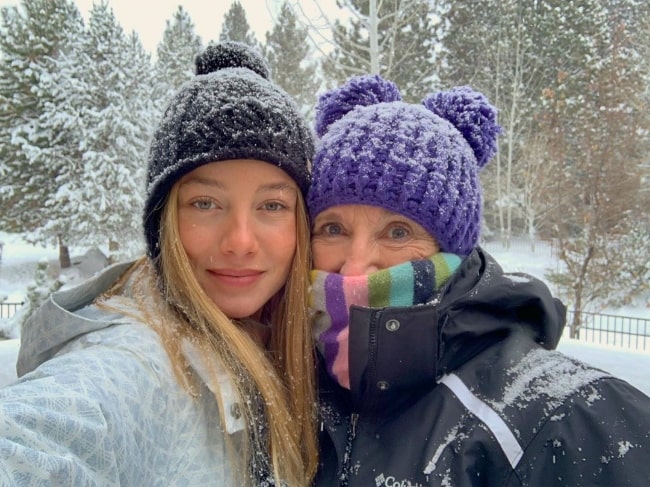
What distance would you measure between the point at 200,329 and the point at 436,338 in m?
0.68

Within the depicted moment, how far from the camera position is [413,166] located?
5.15ft

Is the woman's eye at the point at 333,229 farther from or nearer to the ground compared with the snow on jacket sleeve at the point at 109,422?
farther from the ground

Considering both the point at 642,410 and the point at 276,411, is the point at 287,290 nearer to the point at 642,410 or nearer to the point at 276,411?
the point at 276,411

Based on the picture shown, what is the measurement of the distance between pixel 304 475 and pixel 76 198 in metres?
20.4

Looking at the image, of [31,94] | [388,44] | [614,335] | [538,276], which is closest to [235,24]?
[31,94]

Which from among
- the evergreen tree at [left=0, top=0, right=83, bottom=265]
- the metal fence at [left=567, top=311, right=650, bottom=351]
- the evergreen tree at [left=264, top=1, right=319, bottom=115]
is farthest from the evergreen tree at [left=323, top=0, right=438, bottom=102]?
the evergreen tree at [left=0, top=0, right=83, bottom=265]

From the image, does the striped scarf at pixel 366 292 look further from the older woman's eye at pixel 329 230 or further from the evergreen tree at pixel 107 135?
the evergreen tree at pixel 107 135

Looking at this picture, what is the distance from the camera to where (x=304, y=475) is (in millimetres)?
1483

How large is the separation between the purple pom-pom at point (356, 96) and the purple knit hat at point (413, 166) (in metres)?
0.20

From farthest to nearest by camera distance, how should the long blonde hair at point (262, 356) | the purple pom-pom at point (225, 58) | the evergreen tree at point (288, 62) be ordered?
the evergreen tree at point (288, 62), the purple pom-pom at point (225, 58), the long blonde hair at point (262, 356)

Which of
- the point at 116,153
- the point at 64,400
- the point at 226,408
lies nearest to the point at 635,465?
the point at 226,408

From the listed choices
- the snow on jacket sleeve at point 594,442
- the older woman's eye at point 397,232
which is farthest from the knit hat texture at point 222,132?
the snow on jacket sleeve at point 594,442

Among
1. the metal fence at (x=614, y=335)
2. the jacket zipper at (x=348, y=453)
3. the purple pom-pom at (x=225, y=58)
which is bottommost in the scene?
the metal fence at (x=614, y=335)

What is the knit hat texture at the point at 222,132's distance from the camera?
1562 mm
